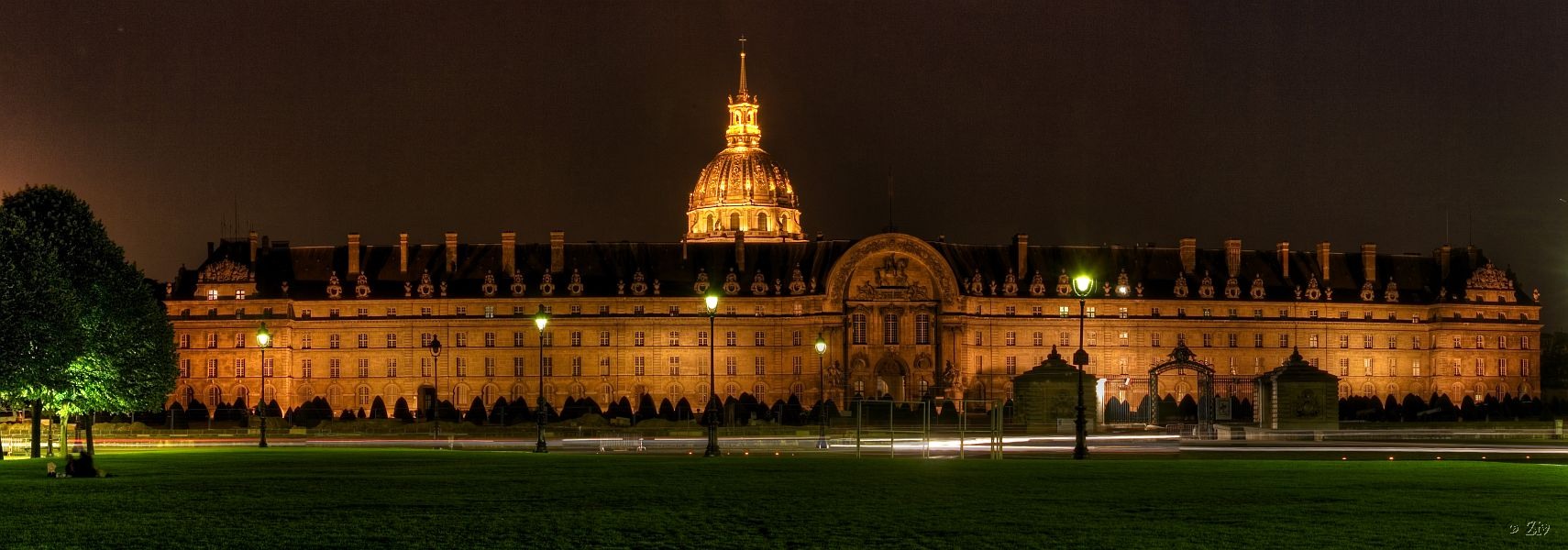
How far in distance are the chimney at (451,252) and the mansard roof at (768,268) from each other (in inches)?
14.3

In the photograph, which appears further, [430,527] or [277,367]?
[277,367]

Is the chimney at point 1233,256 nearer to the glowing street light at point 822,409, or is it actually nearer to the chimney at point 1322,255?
the chimney at point 1322,255

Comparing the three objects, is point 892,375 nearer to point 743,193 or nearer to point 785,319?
point 785,319

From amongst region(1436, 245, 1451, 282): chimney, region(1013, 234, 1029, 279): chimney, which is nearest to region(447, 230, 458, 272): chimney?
region(1013, 234, 1029, 279): chimney

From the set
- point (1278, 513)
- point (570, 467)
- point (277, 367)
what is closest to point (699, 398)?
point (277, 367)

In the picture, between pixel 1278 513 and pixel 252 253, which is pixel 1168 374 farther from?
pixel 1278 513

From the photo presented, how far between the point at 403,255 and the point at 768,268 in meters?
23.8

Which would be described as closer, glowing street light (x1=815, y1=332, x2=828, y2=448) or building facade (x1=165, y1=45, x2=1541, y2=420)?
glowing street light (x1=815, y1=332, x2=828, y2=448)

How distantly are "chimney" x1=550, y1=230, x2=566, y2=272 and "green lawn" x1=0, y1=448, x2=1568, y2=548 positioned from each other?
90.7m

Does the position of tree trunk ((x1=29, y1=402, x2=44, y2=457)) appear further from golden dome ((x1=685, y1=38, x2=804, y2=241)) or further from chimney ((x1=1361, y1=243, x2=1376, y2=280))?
golden dome ((x1=685, y1=38, x2=804, y2=241))

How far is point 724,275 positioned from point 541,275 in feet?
38.9

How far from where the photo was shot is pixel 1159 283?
433 feet

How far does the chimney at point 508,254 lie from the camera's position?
5054 inches

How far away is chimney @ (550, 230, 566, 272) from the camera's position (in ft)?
423
